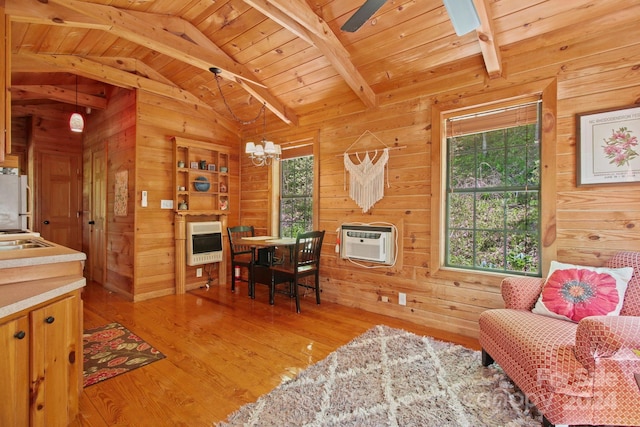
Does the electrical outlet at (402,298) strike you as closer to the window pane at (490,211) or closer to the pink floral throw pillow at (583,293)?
the window pane at (490,211)

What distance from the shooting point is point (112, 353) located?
8.52 ft

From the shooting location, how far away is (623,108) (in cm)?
227

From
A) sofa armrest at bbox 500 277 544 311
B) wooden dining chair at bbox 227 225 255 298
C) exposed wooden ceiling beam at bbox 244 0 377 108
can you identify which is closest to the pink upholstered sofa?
sofa armrest at bbox 500 277 544 311

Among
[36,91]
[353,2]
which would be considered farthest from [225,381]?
[36,91]

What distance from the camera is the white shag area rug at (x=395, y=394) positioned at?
1.76 metres

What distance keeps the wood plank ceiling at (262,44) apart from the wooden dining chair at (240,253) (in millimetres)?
1720

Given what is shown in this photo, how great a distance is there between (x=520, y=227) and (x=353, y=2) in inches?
94.6

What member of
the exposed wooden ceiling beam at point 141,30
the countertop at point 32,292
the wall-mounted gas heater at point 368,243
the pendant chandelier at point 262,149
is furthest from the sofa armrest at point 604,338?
the exposed wooden ceiling beam at point 141,30

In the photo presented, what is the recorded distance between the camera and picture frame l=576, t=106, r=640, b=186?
2236mm

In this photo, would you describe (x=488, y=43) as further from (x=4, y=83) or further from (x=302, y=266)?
(x=4, y=83)

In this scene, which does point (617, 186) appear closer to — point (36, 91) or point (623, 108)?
point (623, 108)

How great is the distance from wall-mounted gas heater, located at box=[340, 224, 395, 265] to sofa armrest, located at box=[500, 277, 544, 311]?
1.31 meters

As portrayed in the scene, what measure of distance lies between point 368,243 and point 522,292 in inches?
63.9

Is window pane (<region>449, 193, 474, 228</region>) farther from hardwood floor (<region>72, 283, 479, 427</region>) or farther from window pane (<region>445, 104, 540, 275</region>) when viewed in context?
hardwood floor (<region>72, 283, 479, 427</region>)
